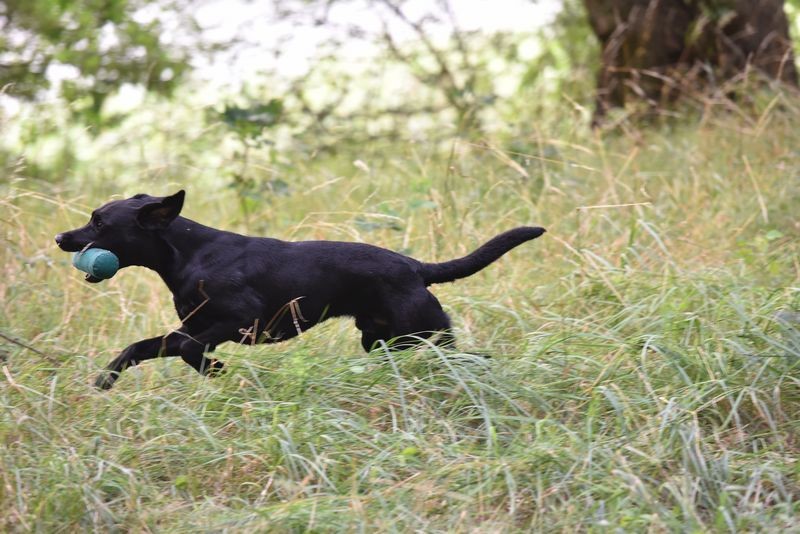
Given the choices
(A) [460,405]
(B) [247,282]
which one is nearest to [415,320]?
(A) [460,405]

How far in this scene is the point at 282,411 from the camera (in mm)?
→ 3689

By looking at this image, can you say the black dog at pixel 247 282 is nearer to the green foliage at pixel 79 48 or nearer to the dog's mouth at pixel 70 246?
the dog's mouth at pixel 70 246

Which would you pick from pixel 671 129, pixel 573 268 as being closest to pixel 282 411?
pixel 573 268

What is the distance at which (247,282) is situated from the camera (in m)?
3.97

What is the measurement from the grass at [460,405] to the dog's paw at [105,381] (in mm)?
90

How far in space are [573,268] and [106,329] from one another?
2335 millimetres

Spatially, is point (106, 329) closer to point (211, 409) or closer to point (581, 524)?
point (211, 409)

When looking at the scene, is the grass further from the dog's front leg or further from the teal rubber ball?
the teal rubber ball

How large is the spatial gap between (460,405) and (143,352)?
→ 1196 mm

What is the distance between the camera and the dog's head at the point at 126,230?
12.7ft

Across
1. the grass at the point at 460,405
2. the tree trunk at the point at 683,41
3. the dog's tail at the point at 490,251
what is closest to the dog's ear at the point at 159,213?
the grass at the point at 460,405

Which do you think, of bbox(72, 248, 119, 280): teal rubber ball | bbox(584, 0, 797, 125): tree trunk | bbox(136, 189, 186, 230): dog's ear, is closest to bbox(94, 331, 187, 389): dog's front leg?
bbox(72, 248, 119, 280): teal rubber ball

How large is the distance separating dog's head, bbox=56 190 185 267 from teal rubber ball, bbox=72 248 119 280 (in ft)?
0.14

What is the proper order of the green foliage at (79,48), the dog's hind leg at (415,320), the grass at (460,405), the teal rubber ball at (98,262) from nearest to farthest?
the grass at (460,405)
the teal rubber ball at (98,262)
the dog's hind leg at (415,320)
the green foliage at (79,48)
